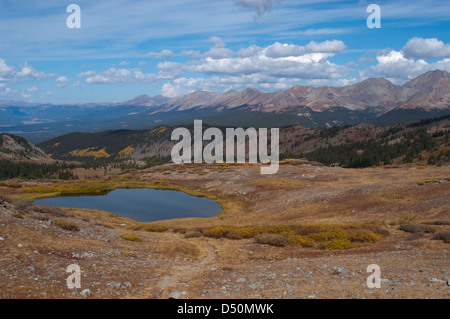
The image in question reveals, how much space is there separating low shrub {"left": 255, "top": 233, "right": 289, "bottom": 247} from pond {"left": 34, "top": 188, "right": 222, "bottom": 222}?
3057 cm

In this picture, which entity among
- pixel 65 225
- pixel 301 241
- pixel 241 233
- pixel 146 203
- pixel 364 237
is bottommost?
pixel 146 203

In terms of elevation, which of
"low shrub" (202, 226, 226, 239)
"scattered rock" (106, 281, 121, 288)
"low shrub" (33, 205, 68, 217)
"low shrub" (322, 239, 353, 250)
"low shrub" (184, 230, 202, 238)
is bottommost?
"low shrub" (184, 230, 202, 238)

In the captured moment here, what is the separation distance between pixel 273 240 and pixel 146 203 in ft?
171

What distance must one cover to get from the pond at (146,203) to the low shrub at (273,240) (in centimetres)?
3057

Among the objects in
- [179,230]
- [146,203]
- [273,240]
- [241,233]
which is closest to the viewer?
[273,240]

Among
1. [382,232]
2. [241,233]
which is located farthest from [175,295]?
[382,232]

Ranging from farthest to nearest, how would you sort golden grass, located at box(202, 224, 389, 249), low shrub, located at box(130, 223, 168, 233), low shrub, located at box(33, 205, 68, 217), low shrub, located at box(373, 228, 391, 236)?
low shrub, located at box(130, 223, 168, 233) < low shrub, located at box(33, 205, 68, 217) < low shrub, located at box(373, 228, 391, 236) < golden grass, located at box(202, 224, 389, 249)

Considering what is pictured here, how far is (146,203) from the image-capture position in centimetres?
7394

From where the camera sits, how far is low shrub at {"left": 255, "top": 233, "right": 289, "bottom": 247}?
2752 cm

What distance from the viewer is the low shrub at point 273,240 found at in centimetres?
2752

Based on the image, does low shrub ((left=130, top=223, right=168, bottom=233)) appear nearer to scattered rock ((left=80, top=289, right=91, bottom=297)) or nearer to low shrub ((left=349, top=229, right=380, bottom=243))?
low shrub ((left=349, top=229, right=380, bottom=243))

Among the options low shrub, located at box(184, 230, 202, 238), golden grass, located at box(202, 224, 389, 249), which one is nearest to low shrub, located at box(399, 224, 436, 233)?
golden grass, located at box(202, 224, 389, 249)

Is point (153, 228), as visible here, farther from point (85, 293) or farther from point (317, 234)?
point (85, 293)

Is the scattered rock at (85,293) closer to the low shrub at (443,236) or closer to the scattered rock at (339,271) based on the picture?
the scattered rock at (339,271)
